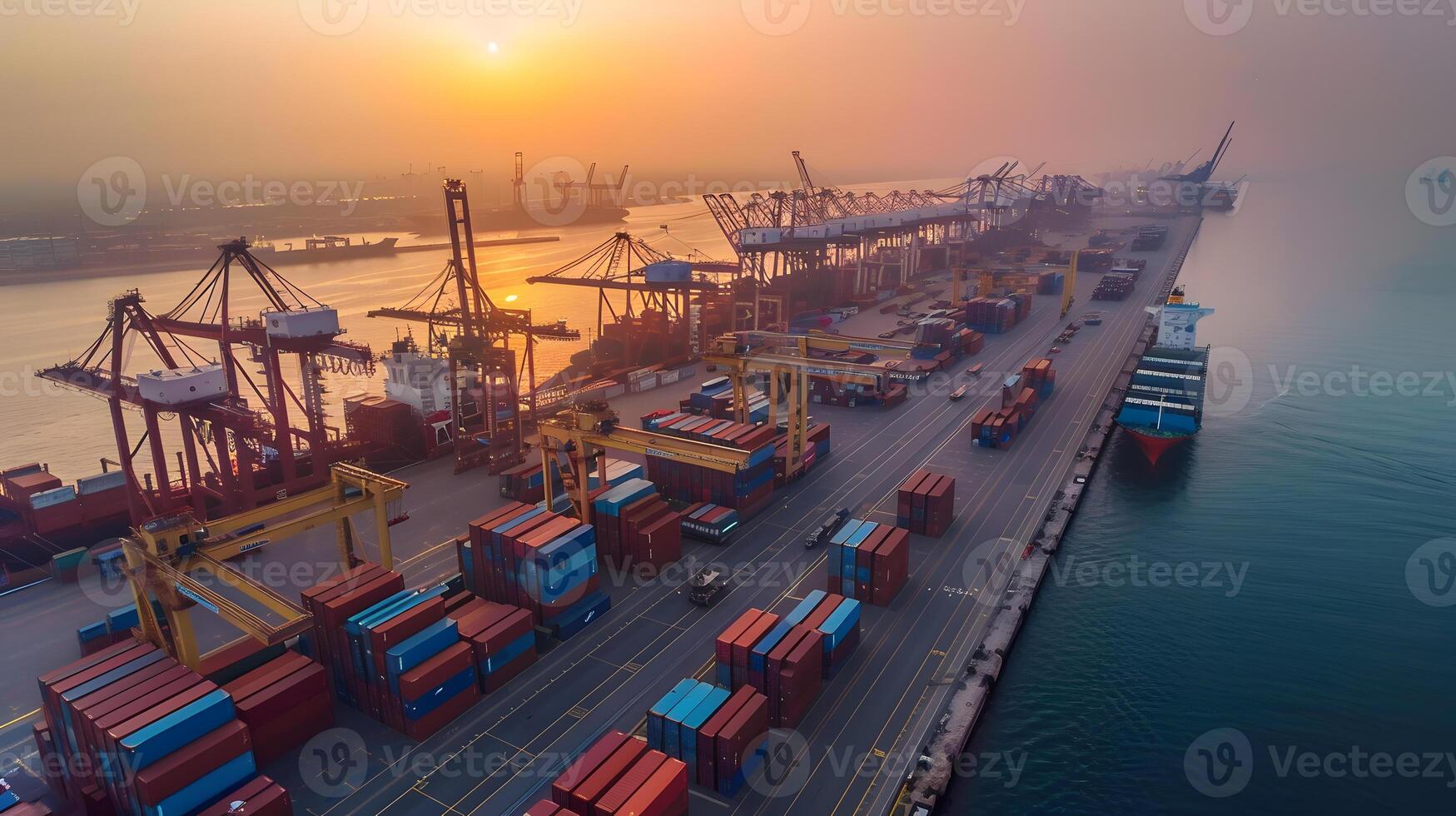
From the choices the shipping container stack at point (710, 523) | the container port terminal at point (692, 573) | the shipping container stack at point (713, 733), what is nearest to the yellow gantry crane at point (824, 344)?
the container port terminal at point (692, 573)

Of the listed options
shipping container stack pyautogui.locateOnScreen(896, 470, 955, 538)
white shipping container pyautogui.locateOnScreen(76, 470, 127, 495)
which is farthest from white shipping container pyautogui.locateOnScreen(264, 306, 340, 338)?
shipping container stack pyautogui.locateOnScreen(896, 470, 955, 538)

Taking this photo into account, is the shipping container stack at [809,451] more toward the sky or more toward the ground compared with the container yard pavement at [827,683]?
more toward the sky

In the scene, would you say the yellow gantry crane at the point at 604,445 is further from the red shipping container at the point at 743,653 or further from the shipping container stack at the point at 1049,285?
the shipping container stack at the point at 1049,285

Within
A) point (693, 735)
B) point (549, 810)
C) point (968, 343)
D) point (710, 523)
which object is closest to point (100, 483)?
point (710, 523)

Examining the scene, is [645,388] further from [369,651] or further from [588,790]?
[588,790]

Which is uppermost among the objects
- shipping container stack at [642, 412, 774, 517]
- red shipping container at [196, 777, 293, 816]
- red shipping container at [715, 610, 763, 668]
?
shipping container stack at [642, 412, 774, 517]

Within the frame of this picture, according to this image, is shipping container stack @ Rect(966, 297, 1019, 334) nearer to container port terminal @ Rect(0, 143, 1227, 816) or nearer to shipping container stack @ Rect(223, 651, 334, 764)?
container port terminal @ Rect(0, 143, 1227, 816)
